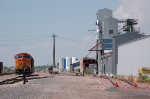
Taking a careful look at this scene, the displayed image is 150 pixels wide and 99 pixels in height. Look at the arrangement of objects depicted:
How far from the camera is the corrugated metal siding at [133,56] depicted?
36.2 metres

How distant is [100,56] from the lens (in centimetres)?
6291

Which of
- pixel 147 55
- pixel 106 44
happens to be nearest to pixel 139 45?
pixel 147 55

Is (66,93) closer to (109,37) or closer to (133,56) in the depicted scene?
(133,56)

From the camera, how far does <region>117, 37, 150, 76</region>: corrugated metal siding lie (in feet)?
119

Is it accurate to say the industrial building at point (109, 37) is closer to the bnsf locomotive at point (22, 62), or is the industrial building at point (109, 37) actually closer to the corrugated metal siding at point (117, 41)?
the corrugated metal siding at point (117, 41)

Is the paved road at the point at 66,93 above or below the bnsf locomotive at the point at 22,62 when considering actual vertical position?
below

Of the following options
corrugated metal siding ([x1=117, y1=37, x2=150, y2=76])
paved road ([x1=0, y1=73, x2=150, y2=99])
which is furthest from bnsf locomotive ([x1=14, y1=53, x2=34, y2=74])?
paved road ([x1=0, y1=73, x2=150, y2=99])

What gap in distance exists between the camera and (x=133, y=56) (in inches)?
1560

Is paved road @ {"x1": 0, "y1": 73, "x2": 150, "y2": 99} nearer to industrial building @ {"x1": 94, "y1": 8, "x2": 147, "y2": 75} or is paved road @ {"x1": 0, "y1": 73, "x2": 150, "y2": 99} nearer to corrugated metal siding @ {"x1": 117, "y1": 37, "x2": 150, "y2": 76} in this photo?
corrugated metal siding @ {"x1": 117, "y1": 37, "x2": 150, "y2": 76}

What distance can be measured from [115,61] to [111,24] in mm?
14368

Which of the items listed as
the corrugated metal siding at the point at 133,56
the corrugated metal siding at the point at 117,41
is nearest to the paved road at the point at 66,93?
the corrugated metal siding at the point at 133,56

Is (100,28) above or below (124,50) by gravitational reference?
above

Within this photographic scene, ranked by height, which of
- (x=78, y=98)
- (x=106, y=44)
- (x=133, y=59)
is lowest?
(x=78, y=98)

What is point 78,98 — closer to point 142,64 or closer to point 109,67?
point 142,64
